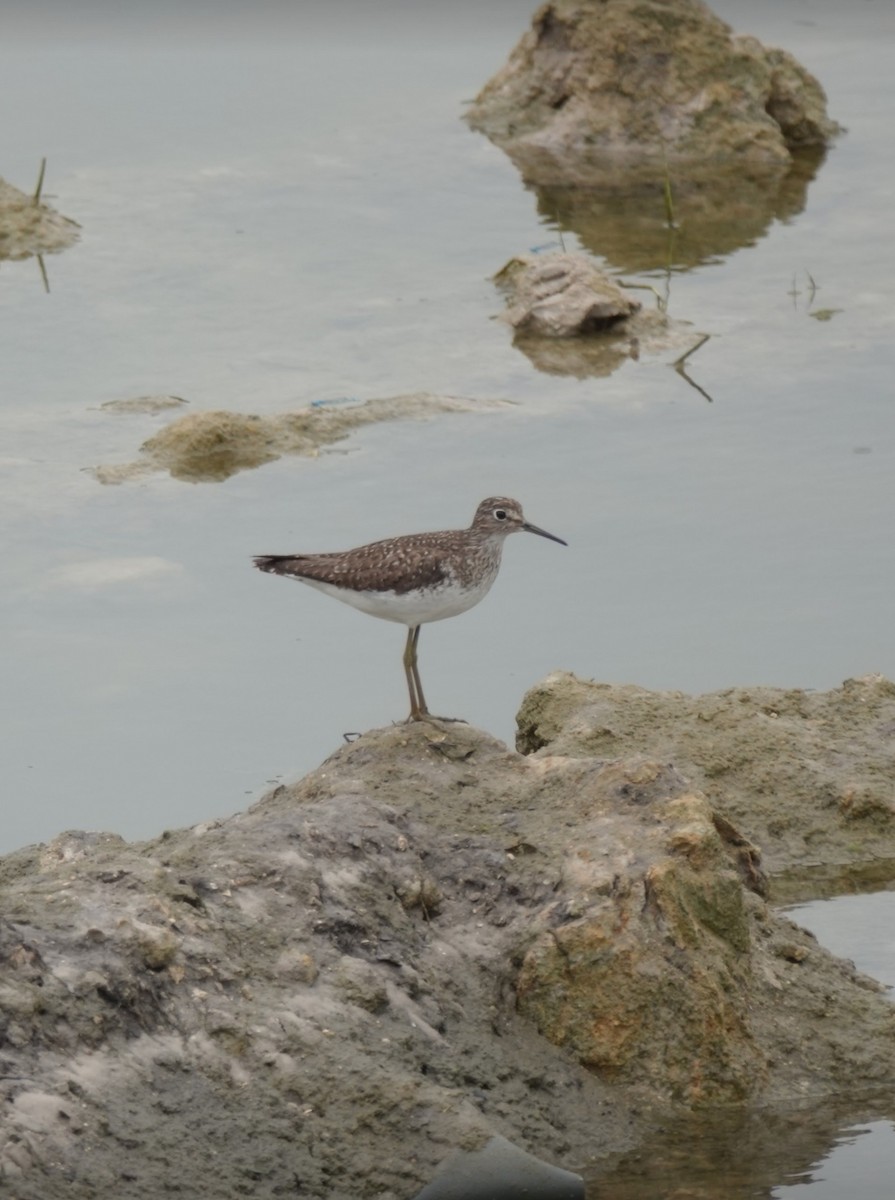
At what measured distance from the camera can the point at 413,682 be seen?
8.08 metres

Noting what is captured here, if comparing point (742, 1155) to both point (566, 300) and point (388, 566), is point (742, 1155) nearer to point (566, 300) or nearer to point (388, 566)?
point (388, 566)

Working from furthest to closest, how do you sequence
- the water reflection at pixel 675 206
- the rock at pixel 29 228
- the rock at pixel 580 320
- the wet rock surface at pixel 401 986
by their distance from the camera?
the rock at pixel 29 228 → the water reflection at pixel 675 206 → the rock at pixel 580 320 → the wet rock surface at pixel 401 986

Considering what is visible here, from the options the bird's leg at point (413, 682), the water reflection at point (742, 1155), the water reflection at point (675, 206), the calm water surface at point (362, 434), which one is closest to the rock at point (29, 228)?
the calm water surface at point (362, 434)

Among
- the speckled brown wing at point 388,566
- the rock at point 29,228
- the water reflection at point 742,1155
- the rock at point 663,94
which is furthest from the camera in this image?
the rock at point 663,94

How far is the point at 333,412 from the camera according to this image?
40.3ft

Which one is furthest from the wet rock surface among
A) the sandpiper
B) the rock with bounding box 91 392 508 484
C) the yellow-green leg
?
the rock with bounding box 91 392 508 484

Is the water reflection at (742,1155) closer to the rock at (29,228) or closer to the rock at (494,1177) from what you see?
the rock at (494,1177)

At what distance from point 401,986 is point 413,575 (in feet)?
6.79

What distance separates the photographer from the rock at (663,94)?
54.8ft

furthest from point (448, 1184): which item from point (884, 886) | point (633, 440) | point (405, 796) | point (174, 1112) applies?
point (633, 440)

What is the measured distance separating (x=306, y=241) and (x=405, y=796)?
851 cm

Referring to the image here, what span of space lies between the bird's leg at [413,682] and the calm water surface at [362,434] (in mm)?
997

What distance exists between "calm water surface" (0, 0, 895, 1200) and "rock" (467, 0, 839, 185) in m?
0.49

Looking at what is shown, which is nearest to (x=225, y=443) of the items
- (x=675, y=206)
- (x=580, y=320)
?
(x=580, y=320)
